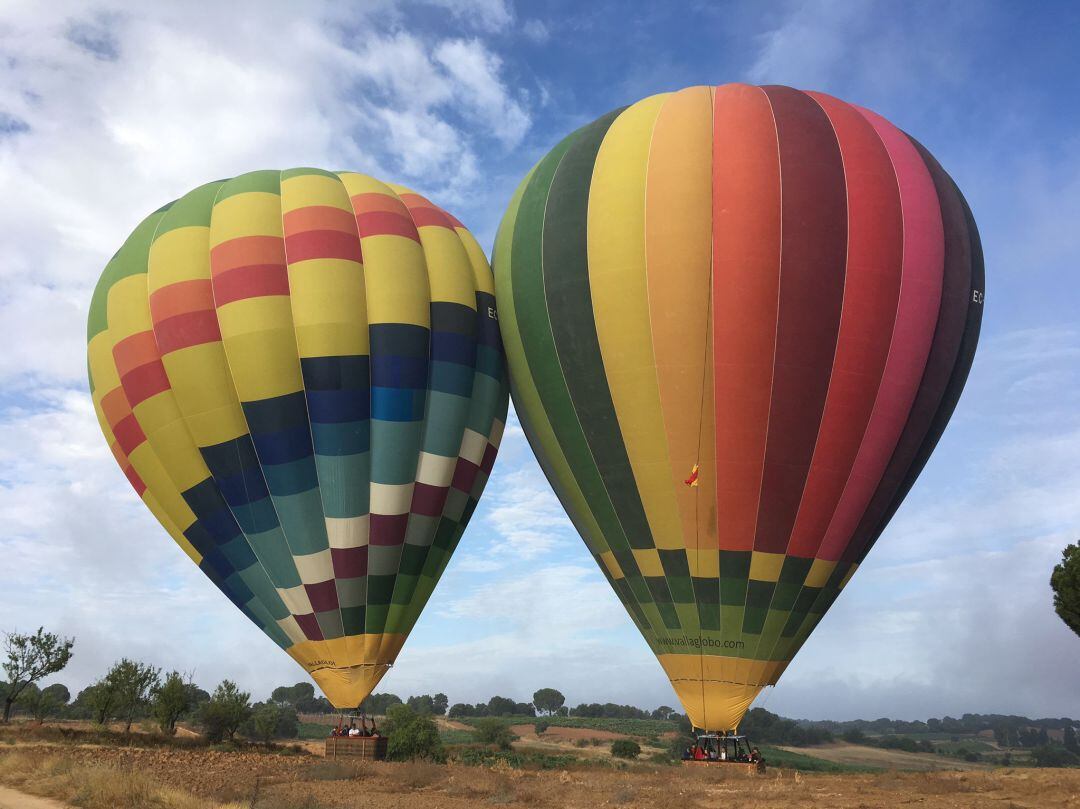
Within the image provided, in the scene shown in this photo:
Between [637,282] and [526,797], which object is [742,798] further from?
[637,282]

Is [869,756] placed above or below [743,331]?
below

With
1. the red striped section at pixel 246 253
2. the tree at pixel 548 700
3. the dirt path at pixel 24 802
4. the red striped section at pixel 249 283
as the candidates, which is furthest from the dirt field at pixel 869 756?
the dirt path at pixel 24 802

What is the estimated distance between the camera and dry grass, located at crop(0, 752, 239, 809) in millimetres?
11648

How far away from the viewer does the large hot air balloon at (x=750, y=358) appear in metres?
16.5

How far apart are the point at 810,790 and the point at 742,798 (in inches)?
74.9

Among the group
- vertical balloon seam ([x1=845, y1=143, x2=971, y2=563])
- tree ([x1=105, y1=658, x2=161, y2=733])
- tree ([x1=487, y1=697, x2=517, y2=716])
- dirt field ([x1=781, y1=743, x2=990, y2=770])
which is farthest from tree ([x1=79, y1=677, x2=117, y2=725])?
tree ([x1=487, y1=697, x2=517, y2=716])

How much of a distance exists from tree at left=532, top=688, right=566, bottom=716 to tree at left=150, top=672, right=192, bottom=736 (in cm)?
7221

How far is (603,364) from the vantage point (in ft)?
57.4

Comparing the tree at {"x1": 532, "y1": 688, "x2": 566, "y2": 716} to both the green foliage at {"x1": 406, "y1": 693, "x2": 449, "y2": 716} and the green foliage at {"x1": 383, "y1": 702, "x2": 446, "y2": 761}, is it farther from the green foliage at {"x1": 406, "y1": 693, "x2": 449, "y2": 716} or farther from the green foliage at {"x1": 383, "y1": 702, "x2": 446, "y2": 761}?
the green foliage at {"x1": 383, "y1": 702, "x2": 446, "y2": 761}

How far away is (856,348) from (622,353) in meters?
4.52

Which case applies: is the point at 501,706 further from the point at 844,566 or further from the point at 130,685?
the point at 844,566

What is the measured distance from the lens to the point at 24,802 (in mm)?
12461

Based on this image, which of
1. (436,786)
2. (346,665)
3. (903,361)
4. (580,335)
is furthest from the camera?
(346,665)

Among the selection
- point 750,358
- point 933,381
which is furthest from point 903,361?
point 750,358
